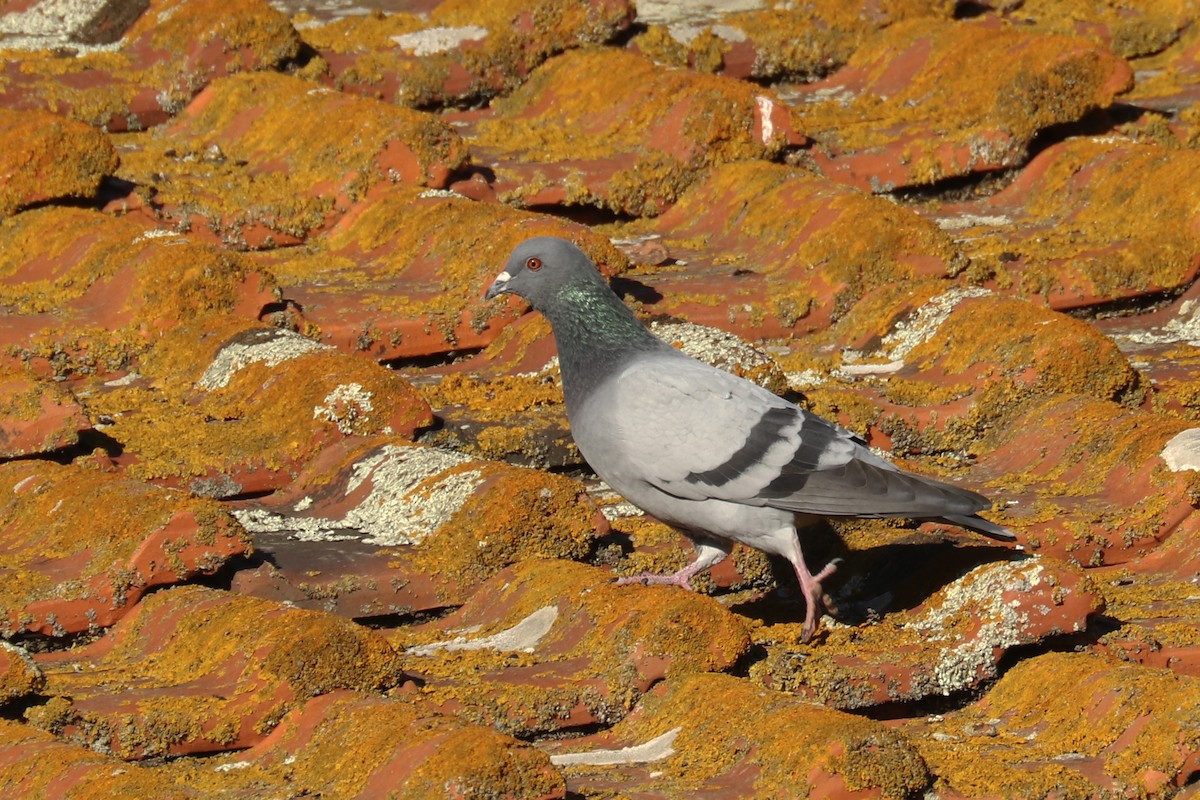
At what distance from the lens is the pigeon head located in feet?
19.5

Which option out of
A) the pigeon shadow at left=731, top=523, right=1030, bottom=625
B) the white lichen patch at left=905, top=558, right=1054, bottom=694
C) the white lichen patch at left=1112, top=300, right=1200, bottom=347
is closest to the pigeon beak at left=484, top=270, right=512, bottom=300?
the pigeon shadow at left=731, top=523, right=1030, bottom=625

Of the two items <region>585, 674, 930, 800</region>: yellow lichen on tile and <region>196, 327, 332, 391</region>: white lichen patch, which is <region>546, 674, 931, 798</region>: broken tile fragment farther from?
<region>196, 327, 332, 391</region>: white lichen patch

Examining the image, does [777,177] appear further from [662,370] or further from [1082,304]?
[662,370]

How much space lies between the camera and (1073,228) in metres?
8.30

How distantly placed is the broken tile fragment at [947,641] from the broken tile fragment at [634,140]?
393cm

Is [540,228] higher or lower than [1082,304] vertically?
higher

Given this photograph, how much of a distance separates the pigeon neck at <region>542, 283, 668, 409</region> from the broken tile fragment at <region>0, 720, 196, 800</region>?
7.70 feet

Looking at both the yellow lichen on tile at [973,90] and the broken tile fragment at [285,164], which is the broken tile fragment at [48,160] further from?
the yellow lichen on tile at [973,90]

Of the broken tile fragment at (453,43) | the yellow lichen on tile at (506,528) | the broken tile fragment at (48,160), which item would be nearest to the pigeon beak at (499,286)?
the yellow lichen on tile at (506,528)

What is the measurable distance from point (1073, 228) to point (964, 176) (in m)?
0.85

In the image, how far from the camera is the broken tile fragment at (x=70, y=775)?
11.7ft

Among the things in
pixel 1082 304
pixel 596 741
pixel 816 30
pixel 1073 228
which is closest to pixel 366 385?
pixel 596 741

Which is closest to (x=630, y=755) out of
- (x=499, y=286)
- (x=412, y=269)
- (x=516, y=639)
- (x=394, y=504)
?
(x=516, y=639)

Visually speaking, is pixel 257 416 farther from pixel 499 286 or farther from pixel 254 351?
pixel 499 286
